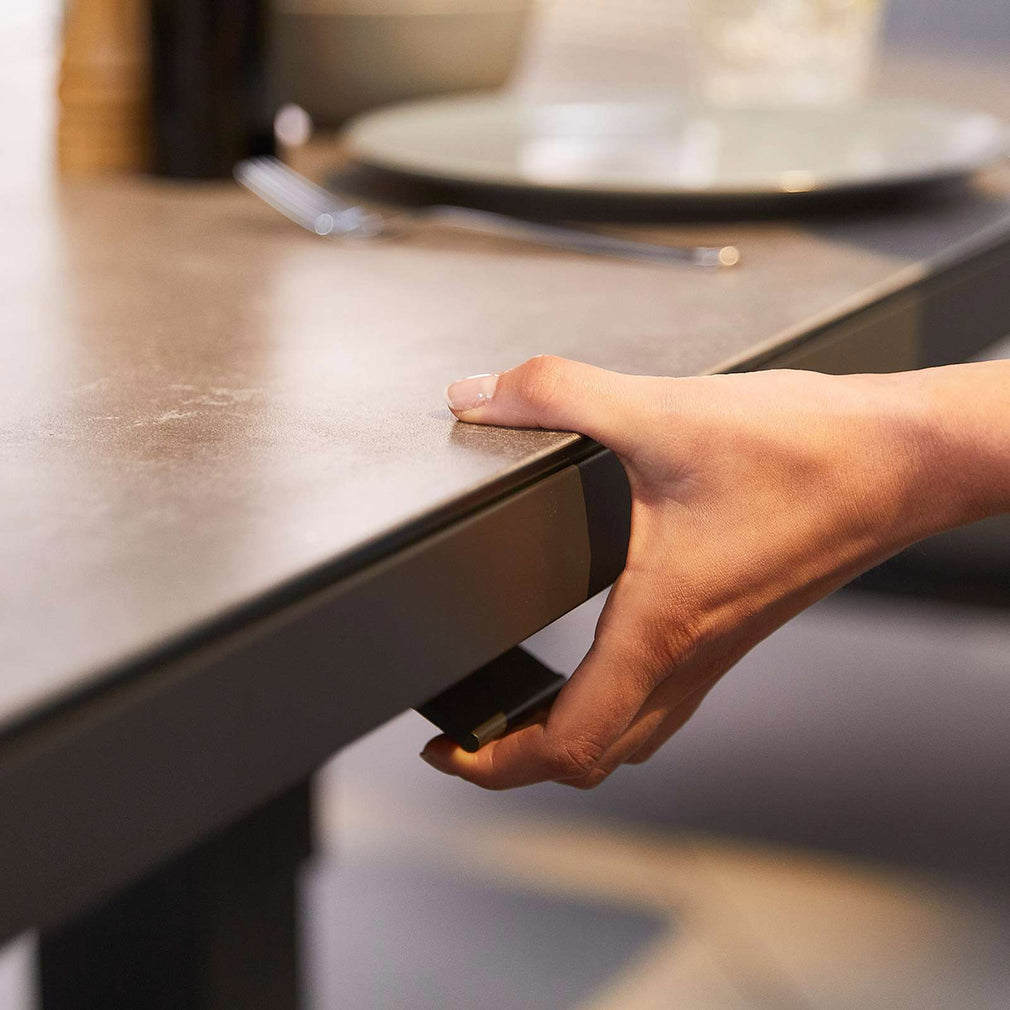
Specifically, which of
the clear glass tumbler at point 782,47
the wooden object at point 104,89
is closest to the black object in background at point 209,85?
the wooden object at point 104,89

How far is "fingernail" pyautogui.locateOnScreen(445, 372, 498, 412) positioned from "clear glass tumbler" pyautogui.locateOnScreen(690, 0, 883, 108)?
804mm

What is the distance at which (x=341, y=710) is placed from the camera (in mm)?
332

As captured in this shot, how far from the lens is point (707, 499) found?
1.48 ft

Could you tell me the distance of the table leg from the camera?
648mm

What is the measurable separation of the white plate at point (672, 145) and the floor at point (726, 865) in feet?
1.09

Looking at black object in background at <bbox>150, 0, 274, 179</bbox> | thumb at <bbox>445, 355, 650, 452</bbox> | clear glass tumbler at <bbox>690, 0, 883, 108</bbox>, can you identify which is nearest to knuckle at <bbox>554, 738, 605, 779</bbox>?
thumb at <bbox>445, 355, 650, 452</bbox>

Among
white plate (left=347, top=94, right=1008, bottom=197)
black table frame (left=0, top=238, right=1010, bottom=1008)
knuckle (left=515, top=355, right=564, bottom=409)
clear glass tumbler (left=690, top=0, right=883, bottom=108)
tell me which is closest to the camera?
black table frame (left=0, top=238, right=1010, bottom=1008)

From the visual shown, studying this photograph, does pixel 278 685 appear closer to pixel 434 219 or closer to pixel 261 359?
pixel 261 359

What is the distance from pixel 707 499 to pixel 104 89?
524mm

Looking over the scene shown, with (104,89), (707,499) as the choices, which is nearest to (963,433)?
(707,499)

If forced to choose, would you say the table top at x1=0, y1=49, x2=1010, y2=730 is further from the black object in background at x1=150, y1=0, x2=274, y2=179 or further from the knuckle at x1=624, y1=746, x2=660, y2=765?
the knuckle at x1=624, y1=746, x2=660, y2=765

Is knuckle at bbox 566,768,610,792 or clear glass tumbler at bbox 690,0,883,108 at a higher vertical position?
clear glass tumbler at bbox 690,0,883,108

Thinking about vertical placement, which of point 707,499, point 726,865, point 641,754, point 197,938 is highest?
point 707,499

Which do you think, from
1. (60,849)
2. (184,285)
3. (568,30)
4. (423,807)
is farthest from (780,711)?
(60,849)
